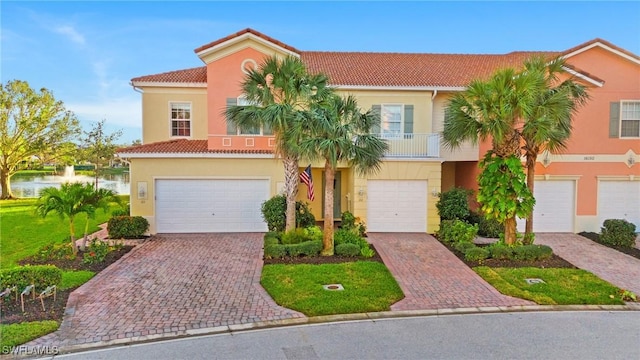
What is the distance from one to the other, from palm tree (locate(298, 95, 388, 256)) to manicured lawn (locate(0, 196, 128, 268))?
351 inches

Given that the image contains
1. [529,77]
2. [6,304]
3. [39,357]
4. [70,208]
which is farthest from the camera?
[70,208]

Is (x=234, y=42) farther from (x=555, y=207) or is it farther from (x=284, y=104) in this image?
(x=555, y=207)

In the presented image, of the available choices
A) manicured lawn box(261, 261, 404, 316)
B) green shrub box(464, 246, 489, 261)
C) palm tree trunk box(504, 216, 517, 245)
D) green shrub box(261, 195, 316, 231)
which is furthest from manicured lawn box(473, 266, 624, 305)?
green shrub box(261, 195, 316, 231)

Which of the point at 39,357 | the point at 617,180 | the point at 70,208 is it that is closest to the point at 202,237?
the point at 70,208

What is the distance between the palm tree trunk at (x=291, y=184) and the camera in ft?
42.0

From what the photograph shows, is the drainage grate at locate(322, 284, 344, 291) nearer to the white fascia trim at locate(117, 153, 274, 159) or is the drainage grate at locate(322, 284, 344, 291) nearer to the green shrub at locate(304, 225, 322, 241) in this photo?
the green shrub at locate(304, 225, 322, 241)

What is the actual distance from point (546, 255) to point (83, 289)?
13754mm

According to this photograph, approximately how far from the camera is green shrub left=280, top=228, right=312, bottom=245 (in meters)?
12.4

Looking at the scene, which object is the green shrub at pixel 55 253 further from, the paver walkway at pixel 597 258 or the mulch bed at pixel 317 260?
the paver walkway at pixel 597 258

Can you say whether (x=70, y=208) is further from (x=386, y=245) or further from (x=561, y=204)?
(x=561, y=204)

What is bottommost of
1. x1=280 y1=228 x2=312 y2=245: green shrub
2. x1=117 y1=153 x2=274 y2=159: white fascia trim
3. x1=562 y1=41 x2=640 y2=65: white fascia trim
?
x1=280 y1=228 x2=312 y2=245: green shrub

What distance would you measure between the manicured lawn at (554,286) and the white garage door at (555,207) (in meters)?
6.27

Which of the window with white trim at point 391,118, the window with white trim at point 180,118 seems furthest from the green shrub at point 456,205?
the window with white trim at point 180,118

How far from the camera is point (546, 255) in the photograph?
1198cm
